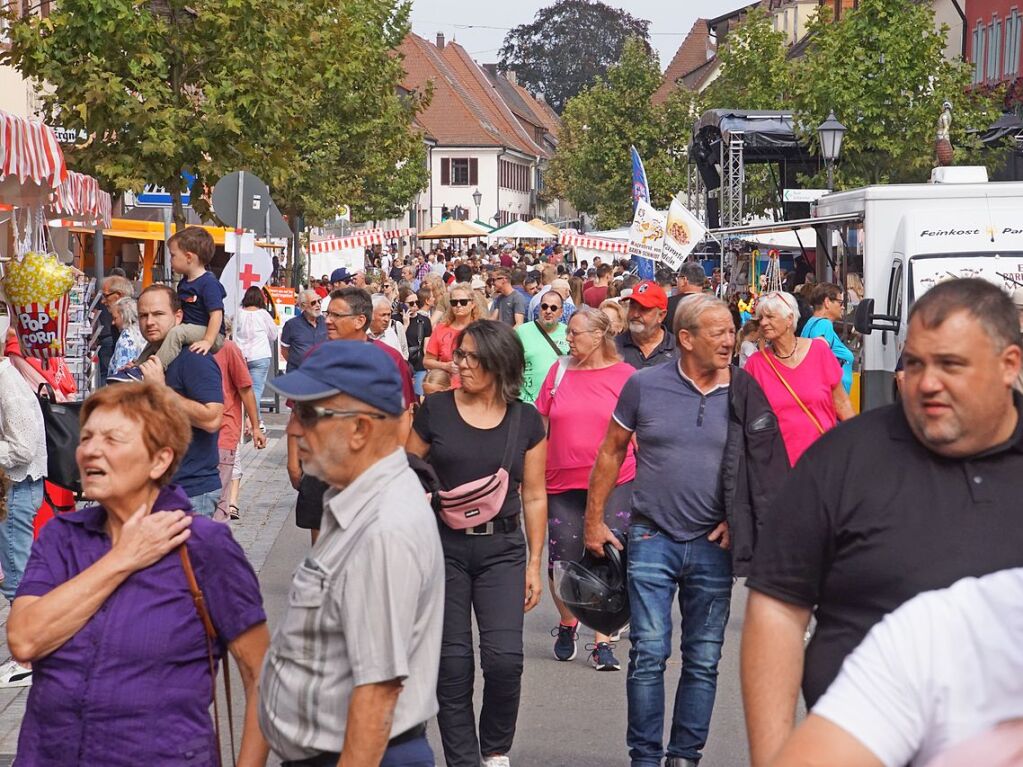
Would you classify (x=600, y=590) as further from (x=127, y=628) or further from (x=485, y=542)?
(x=127, y=628)

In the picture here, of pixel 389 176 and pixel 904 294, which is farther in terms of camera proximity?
pixel 389 176

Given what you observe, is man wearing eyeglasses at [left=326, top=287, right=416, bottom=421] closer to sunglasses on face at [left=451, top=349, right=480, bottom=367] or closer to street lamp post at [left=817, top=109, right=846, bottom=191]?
sunglasses on face at [left=451, top=349, right=480, bottom=367]

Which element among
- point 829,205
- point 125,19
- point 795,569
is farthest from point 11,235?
point 829,205

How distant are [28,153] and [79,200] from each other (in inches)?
107

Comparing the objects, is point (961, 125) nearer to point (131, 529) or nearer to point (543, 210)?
point (131, 529)

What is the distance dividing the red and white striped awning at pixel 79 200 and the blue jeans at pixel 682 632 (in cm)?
602

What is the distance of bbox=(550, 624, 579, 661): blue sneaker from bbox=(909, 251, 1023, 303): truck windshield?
6.04 metres

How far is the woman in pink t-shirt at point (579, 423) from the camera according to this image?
26.0 ft

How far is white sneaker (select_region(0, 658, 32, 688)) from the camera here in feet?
25.2

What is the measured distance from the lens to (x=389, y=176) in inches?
1811

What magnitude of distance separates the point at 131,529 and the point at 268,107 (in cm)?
1441

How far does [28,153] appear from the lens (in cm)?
922

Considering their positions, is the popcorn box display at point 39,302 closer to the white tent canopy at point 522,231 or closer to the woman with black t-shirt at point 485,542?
the woman with black t-shirt at point 485,542

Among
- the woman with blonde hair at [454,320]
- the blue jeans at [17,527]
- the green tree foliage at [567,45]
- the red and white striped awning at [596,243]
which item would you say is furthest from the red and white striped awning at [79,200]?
the green tree foliage at [567,45]
